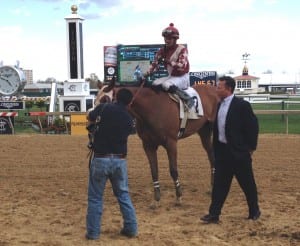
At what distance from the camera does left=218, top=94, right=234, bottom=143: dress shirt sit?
21.5 ft

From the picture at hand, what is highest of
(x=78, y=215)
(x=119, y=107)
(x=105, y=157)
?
(x=119, y=107)

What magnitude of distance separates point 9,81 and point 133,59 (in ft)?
19.6

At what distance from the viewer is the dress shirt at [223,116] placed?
21.5ft

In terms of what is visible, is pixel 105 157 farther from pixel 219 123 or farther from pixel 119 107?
pixel 219 123

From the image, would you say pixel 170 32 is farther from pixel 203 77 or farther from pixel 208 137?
pixel 203 77

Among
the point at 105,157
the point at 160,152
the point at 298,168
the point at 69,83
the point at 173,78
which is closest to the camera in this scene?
the point at 105,157

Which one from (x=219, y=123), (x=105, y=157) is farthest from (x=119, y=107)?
(x=219, y=123)

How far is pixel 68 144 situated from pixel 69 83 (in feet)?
29.7

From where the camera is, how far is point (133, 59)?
23344 mm

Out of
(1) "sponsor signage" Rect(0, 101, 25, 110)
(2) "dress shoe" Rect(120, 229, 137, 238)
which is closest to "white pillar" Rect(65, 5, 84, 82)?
(1) "sponsor signage" Rect(0, 101, 25, 110)

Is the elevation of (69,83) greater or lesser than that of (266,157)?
greater

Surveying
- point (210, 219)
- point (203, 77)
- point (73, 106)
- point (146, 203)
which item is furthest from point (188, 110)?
point (73, 106)

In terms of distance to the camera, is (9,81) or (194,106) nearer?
(194,106)

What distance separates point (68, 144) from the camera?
15.0 meters
